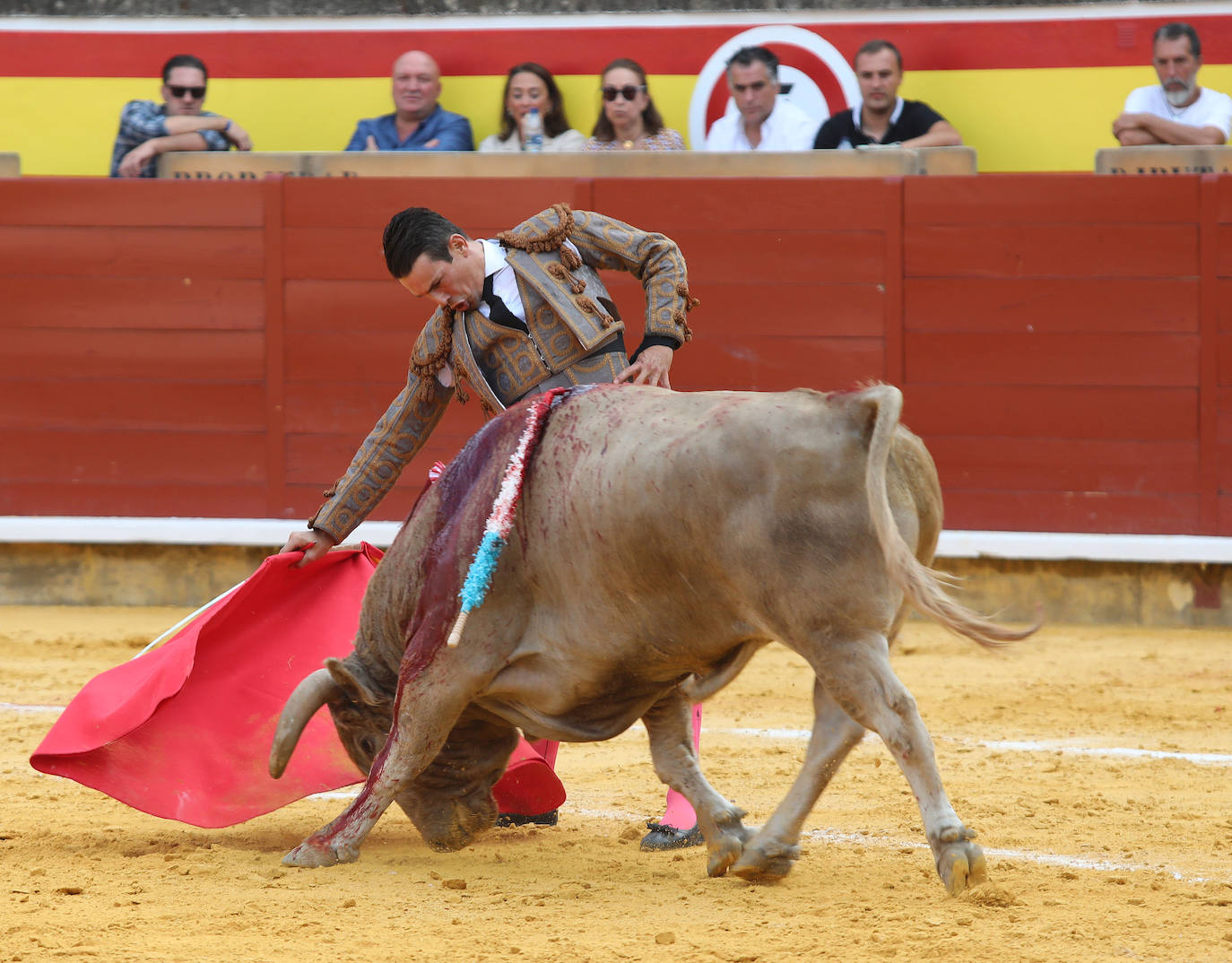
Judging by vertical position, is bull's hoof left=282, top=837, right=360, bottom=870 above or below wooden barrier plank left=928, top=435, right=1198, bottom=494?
below

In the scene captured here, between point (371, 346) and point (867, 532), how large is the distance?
4.36 metres

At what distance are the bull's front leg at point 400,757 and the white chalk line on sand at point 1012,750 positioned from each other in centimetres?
43

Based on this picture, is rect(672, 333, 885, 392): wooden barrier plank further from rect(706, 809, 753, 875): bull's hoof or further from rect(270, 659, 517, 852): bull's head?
rect(706, 809, 753, 875): bull's hoof

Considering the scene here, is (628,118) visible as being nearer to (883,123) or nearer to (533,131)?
(533,131)

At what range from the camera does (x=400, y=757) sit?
3.01m

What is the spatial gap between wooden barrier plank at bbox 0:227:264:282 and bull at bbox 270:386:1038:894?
12.3 feet

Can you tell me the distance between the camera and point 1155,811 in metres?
3.42

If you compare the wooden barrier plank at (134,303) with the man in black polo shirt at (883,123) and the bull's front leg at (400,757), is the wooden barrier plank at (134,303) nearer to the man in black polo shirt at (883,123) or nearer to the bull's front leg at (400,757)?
the man in black polo shirt at (883,123)

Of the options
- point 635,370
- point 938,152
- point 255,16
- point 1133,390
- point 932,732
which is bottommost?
point 932,732

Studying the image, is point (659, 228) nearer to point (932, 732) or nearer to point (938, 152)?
point (938, 152)

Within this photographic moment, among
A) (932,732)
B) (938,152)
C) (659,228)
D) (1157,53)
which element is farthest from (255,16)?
(932,732)

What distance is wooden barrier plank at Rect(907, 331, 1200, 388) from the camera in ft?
20.0

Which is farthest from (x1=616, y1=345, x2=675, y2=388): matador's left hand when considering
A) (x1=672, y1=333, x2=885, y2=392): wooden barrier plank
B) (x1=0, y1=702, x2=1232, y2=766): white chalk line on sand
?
(x1=672, y1=333, x2=885, y2=392): wooden barrier plank

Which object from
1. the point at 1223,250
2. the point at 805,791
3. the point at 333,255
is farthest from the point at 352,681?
the point at 1223,250
